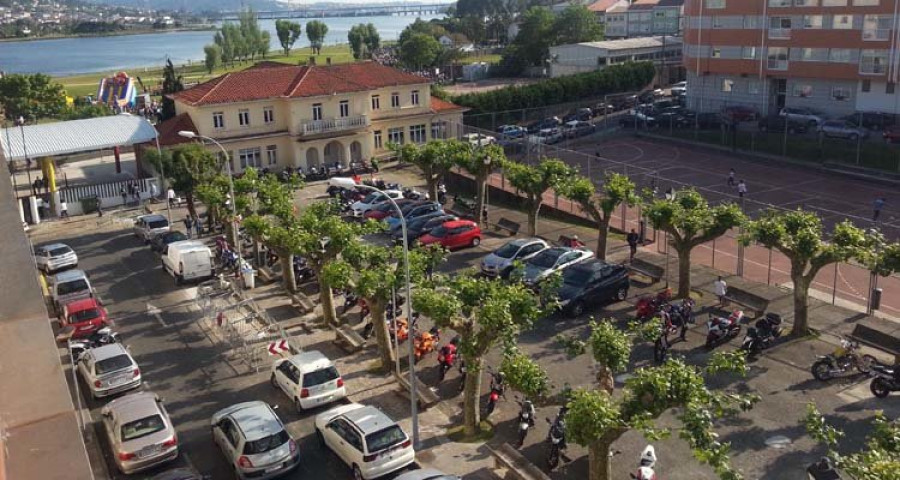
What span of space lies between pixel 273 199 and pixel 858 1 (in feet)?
160

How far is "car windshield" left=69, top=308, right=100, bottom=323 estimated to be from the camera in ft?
92.8

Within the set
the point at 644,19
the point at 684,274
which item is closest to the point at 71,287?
the point at 684,274

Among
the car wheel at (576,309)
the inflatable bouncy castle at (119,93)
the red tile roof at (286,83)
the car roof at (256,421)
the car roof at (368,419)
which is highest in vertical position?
the red tile roof at (286,83)

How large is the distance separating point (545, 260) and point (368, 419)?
14.2m

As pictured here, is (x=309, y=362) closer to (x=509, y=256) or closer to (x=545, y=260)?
(x=545, y=260)

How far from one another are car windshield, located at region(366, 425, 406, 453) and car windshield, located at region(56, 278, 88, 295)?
58.9ft

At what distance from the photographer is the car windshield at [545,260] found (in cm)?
3171

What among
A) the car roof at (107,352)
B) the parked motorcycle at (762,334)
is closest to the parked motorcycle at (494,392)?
the parked motorcycle at (762,334)

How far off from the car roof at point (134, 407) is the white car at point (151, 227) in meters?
20.1

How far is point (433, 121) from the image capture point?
2389 inches

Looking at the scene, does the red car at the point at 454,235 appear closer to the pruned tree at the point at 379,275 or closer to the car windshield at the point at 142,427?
the pruned tree at the point at 379,275

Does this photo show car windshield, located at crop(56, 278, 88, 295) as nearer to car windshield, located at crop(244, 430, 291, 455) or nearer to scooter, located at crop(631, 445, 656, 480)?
car windshield, located at crop(244, 430, 291, 455)

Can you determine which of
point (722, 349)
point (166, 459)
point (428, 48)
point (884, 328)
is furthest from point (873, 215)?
point (428, 48)

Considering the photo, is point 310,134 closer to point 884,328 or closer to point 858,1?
point 884,328
